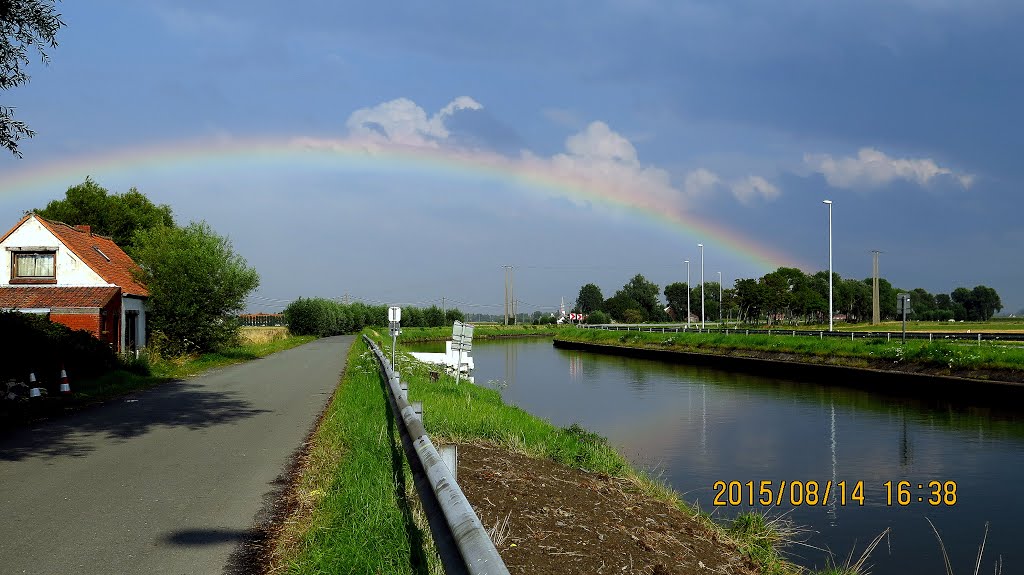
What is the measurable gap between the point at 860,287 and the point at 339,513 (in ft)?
482

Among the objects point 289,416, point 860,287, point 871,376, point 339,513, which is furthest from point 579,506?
point 860,287

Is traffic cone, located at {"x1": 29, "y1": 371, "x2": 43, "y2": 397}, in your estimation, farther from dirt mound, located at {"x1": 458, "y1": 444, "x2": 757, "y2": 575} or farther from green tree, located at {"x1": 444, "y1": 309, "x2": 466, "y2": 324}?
green tree, located at {"x1": 444, "y1": 309, "x2": 466, "y2": 324}

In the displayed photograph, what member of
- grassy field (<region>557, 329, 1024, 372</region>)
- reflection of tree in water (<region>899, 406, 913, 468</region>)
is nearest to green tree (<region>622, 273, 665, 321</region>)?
grassy field (<region>557, 329, 1024, 372</region>)

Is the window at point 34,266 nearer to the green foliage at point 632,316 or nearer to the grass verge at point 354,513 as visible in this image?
the grass verge at point 354,513

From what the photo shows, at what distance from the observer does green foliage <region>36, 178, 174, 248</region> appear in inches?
2302

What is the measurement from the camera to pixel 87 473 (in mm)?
8867

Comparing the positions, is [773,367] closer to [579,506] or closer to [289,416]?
[289,416]

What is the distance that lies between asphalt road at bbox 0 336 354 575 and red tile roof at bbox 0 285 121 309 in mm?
16028

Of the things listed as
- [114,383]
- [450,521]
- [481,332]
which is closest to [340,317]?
[481,332]

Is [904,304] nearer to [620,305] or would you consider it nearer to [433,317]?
[433,317]

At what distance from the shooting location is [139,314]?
3469 cm

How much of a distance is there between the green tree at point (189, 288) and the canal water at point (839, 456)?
48.7 feet

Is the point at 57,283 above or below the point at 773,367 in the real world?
above

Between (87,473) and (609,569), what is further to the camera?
(87,473)
